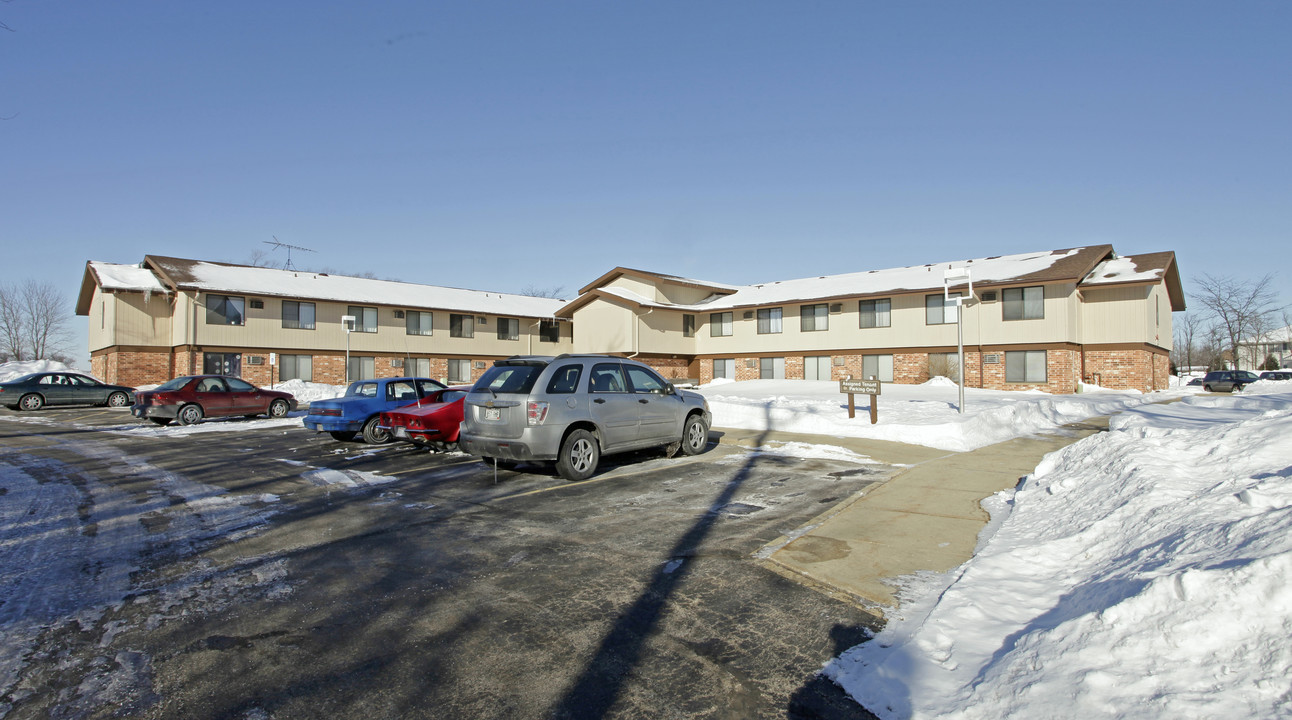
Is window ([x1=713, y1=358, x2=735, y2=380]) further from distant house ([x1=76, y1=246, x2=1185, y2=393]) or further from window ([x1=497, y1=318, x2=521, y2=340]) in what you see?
window ([x1=497, y1=318, x2=521, y2=340])

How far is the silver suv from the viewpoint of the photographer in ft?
30.8

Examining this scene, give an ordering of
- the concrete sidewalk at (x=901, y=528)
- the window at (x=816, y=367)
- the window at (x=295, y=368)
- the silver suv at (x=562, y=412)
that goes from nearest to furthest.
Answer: the concrete sidewalk at (x=901, y=528) → the silver suv at (x=562, y=412) → the window at (x=295, y=368) → the window at (x=816, y=367)

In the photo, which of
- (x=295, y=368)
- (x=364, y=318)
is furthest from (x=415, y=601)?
(x=364, y=318)

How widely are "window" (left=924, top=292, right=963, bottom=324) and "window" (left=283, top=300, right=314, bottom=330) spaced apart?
30834mm

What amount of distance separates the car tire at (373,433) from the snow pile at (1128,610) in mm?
11864

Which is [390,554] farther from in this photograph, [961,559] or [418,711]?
[961,559]

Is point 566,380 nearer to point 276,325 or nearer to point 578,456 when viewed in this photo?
point 578,456

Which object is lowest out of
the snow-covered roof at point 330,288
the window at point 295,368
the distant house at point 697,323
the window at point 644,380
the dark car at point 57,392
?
the dark car at point 57,392

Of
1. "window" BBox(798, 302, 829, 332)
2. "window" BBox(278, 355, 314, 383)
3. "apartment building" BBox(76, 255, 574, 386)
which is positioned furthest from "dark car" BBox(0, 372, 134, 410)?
"window" BBox(798, 302, 829, 332)

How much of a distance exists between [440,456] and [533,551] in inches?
271

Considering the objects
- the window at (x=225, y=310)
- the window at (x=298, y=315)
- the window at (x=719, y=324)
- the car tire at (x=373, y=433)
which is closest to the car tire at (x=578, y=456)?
the car tire at (x=373, y=433)

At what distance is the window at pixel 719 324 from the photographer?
134 ft

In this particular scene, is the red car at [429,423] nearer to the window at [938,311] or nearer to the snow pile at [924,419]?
the snow pile at [924,419]

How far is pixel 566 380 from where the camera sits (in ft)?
32.3
